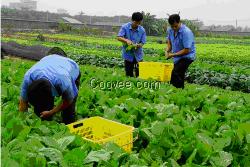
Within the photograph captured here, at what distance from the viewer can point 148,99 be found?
652 centimetres

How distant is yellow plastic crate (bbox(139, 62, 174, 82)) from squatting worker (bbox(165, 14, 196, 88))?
25 centimetres

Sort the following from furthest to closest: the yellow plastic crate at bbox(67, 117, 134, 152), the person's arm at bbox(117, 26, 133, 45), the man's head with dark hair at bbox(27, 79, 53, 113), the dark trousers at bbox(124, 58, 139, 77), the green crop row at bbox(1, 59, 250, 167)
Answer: the dark trousers at bbox(124, 58, 139, 77)
the person's arm at bbox(117, 26, 133, 45)
the yellow plastic crate at bbox(67, 117, 134, 152)
the man's head with dark hair at bbox(27, 79, 53, 113)
the green crop row at bbox(1, 59, 250, 167)

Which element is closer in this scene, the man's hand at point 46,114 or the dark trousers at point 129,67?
the man's hand at point 46,114

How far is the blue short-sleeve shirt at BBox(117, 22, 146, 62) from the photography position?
9.54 meters

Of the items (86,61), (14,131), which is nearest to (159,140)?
(14,131)

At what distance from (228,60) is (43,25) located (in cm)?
3140

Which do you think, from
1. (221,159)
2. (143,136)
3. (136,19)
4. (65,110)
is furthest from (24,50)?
(221,159)

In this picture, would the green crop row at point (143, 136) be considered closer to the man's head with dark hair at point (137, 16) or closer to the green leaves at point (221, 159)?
the green leaves at point (221, 159)

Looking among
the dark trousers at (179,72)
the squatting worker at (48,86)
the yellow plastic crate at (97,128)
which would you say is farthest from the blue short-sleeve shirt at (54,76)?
the dark trousers at (179,72)

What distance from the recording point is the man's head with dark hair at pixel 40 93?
435 centimetres

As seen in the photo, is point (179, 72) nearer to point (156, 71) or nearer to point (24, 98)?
point (156, 71)

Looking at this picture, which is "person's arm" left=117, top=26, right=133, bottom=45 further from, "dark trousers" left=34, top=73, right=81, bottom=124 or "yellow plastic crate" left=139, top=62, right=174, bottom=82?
"dark trousers" left=34, top=73, right=81, bottom=124

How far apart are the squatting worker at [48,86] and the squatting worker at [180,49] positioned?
3720 mm

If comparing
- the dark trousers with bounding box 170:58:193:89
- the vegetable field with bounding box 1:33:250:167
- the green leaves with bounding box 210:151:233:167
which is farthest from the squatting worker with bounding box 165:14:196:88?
the green leaves with bounding box 210:151:233:167
